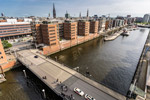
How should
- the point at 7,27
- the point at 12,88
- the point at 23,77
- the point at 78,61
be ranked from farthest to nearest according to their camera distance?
the point at 7,27
the point at 78,61
the point at 23,77
the point at 12,88

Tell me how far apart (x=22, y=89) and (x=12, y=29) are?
74793 millimetres

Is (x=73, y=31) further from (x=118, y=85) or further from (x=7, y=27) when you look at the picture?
(x=7, y=27)

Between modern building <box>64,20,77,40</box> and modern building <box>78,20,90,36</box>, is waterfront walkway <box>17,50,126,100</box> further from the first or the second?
modern building <box>78,20,90,36</box>

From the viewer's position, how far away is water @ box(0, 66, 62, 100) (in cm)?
2569

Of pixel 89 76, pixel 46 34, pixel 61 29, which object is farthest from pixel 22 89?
pixel 61 29

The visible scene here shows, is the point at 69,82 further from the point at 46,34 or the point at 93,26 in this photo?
the point at 93,26

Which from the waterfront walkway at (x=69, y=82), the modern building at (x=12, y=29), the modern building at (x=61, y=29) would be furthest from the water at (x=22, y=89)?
the modern building at (x=12, y=29)

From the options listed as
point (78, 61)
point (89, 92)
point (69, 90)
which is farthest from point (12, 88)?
point (78, 61)

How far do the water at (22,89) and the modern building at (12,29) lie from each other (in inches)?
2357

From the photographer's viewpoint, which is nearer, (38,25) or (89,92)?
(89,92)

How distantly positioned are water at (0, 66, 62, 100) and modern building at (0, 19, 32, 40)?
196 ft

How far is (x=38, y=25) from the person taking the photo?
5612 centimetres

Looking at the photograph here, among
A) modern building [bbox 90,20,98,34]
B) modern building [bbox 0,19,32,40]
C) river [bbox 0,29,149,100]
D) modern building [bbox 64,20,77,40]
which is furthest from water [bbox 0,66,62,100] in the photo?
modern building [bbox 90,20,98,34]

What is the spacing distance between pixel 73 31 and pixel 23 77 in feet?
164
